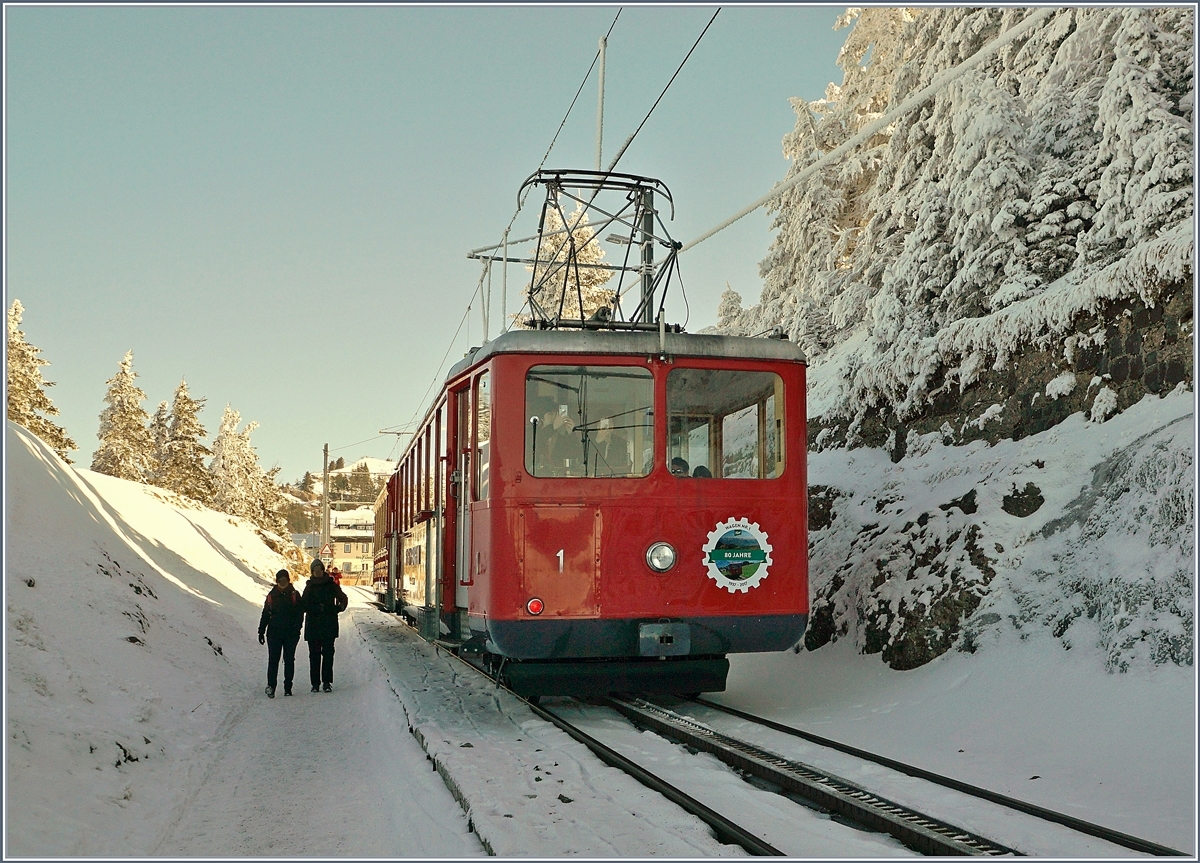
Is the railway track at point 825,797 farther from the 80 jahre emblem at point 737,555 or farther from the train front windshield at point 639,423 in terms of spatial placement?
Result: the train front windshield at point 639,423

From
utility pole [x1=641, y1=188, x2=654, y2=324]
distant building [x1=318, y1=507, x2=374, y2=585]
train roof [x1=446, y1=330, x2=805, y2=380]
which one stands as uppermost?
utility pole [x1=641, y1=188, x2=654, y2=324]

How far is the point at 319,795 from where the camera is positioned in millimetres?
6410

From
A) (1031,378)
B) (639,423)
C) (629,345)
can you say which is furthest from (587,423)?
(1031,378)

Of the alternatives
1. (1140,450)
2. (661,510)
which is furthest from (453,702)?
(1140,450)

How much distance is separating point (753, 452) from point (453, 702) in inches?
158

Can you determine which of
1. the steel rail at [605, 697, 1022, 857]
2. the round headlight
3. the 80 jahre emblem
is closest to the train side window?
the round headlight

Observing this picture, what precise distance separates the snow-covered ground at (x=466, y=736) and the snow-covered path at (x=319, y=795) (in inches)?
0.9

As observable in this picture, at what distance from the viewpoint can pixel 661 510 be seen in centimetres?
866

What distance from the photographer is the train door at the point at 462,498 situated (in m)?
9.51

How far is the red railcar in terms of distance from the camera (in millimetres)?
8438

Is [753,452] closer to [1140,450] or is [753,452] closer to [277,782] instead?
[1140,450]

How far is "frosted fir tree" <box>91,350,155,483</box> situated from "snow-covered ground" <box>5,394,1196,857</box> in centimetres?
3794

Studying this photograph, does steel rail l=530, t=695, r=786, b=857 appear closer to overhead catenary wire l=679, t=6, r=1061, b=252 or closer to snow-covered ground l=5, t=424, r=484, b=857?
snow-covered ground l=5, t=424, r=484, b=857

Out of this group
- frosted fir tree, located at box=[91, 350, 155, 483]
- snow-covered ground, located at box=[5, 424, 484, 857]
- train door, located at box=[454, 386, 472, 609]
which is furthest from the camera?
frosted fir tree, located at box=[91, 350, 155, 483]
